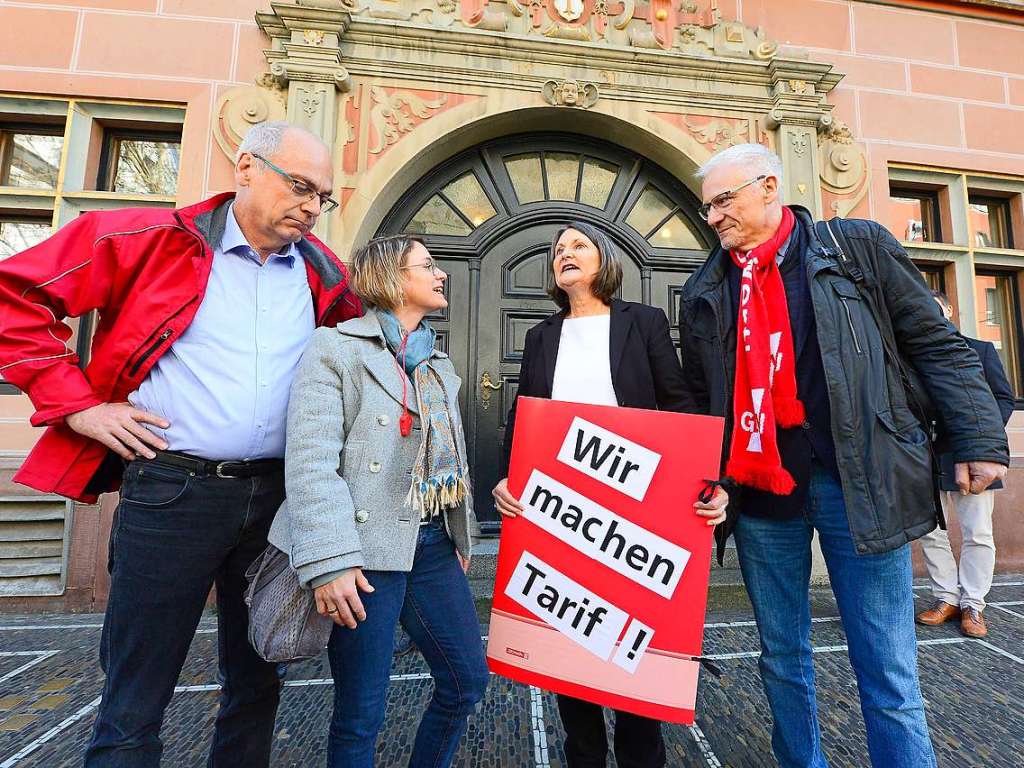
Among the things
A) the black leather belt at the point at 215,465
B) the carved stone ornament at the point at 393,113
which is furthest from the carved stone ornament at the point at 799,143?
the black leather belt at the point at 215,465

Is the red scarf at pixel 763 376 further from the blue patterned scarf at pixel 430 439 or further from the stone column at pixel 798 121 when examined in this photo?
the stone column at pixel 798 121

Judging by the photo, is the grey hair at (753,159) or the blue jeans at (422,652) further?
the grey hair at (753,159)

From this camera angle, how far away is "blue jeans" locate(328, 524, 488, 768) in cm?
128

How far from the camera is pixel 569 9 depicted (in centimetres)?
421

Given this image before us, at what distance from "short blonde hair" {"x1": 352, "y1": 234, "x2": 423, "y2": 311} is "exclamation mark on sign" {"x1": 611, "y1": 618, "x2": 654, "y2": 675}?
1.23m

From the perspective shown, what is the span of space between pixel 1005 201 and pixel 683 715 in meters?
6.45

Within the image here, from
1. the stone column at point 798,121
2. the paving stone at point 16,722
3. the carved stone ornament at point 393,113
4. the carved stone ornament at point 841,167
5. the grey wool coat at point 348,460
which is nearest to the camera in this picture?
the grey wool coat at point 348,460

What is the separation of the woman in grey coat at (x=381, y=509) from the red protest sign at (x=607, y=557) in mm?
200

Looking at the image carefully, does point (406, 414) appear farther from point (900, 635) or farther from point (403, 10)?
point (403, 10)

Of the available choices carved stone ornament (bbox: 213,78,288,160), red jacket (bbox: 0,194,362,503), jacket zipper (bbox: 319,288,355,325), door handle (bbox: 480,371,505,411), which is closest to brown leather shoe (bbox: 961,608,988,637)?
door handle (bbox: 480,371,505,411)

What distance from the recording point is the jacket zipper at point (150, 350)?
1336 millimetres

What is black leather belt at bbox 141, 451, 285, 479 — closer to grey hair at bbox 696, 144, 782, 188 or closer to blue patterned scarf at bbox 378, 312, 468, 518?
→ blue patterned scarf at bbox 378, 312, 468, 518

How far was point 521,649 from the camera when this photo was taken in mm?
1563

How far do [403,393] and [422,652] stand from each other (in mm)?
710
